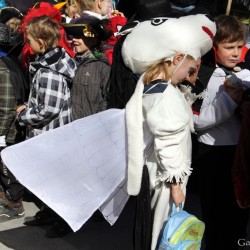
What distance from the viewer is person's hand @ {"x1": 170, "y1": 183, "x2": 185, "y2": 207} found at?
111 inches

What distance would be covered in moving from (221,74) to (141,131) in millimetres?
740

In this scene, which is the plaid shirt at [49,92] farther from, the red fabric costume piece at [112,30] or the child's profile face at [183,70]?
the child's profile face at [183,70]

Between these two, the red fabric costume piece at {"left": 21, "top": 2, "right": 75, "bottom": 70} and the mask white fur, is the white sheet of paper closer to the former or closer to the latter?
the mask white fur

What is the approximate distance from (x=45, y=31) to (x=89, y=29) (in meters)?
0.37

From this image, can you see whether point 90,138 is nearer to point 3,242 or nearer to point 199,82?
point 199,82

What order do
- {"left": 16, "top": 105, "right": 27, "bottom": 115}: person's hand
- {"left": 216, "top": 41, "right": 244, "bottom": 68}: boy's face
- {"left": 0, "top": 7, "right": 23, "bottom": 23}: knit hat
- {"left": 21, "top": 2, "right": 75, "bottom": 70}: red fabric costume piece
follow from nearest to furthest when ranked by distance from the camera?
{"left": 216, "top": 41, "right": 244, "bottom": 68}: boy's face, {"left": 16, "top": 105, "right": 27, "bottom": 115}: person's hand, {"left": 21, "top": 2, "right": 75, "bottom": 70}: red fabric costume piece, {"left": 0, "top": 7, "right": 23, "bottom": 23}: knit hat

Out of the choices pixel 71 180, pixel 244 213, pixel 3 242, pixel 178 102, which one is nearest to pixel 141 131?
pixel 178 102

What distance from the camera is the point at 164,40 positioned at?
2826 millimetres

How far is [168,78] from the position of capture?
2887 mm

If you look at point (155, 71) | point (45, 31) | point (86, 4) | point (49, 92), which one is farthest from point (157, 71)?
point (86, 4)

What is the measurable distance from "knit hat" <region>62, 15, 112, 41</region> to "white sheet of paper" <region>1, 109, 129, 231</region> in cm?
134

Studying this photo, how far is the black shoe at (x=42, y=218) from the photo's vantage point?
431cm

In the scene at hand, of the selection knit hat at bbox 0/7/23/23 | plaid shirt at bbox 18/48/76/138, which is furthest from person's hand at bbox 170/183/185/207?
knit hat at bbox 0/7/23/23

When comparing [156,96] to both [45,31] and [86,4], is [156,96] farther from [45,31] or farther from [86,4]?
[86,4]
